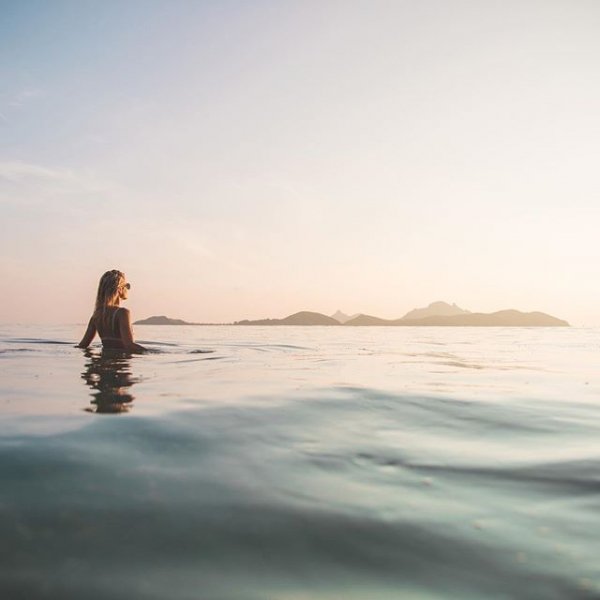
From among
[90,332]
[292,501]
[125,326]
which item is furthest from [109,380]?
[292,501]

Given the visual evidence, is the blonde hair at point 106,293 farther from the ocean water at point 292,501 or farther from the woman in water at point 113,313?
the ocean water at point 292,501

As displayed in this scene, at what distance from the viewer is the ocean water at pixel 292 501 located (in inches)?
88.0

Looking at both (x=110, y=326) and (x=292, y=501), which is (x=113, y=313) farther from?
(x=292, y=501)

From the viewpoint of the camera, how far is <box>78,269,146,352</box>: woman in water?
12.3 meters

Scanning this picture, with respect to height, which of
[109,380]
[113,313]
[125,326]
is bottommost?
[109,380]

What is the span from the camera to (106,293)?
1247 centimetres

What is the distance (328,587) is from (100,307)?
38.6ft

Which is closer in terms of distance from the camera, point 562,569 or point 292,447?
point 562,569

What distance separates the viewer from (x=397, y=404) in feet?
23.3

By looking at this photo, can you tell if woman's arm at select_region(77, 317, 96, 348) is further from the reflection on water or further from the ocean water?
the ocean water

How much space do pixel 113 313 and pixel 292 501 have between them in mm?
10464

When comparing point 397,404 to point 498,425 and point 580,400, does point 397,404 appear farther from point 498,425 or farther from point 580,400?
point 580,400

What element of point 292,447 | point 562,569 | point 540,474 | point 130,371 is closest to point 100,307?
point 130,371

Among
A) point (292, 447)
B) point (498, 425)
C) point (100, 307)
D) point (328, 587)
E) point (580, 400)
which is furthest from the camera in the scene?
point (100, 307)
